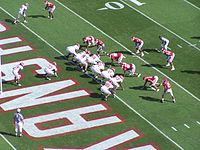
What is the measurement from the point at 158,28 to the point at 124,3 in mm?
3835

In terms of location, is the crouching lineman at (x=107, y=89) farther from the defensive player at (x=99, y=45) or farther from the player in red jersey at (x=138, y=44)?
the player in red jersey at (x=138, y=44)

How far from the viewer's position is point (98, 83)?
1356 inches

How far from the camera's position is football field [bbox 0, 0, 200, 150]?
98.8 feet

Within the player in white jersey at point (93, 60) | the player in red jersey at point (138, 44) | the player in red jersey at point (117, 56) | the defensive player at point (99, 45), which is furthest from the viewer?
the player in red jersey at point (138, 44)

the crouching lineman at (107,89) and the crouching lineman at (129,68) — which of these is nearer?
the crouching lineman at (107,89)

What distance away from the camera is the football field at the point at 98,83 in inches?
1185

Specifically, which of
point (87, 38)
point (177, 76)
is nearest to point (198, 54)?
point (177, 76)

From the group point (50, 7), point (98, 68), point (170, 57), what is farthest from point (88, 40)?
point (170, 57)

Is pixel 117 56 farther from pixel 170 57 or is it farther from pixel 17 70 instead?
pixel 17 70

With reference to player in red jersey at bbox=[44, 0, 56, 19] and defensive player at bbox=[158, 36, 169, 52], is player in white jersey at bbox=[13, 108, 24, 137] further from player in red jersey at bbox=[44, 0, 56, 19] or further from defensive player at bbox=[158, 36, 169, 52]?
player in red jersey at bbox=[44, 0, 56, 19]

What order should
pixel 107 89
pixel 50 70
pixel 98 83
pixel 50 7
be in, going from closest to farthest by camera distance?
pixel 107 89 → pixel 50 70 → pixel 98 83 → pixel 50 7

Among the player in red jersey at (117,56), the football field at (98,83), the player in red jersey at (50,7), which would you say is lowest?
the football field at (98,83)

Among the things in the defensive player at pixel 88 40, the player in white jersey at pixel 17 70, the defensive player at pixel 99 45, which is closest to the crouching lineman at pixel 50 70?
the player in white jersey at pixel 17 70

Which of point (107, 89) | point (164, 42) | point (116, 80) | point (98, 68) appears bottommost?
point (107, 89)
